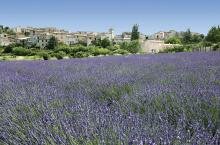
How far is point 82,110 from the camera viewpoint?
2.49 metres

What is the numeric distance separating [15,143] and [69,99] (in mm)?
1048

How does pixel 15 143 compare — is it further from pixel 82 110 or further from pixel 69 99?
pixel 69 99

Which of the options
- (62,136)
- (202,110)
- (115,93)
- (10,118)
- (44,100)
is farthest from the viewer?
(115,93)

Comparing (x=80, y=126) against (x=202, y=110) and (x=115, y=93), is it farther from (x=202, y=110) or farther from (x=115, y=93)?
(x=115, y=93)

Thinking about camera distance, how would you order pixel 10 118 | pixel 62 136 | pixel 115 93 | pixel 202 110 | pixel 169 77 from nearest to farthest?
pixel 62 136
pixel 202 110
pixel 10 118
pixel 115 93
pixel 169 77

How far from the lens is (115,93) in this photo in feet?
11.7

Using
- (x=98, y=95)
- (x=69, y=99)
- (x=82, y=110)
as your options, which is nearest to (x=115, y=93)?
(x=98, y=95)

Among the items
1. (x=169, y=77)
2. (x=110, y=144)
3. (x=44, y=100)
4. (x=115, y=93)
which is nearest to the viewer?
(x=110, y=144)

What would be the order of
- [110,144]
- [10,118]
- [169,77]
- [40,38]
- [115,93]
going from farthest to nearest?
[40,38] < [169,77] < [115,93] < [10,118] < [110,144]

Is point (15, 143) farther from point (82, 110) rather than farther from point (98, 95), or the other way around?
point (98, 95)

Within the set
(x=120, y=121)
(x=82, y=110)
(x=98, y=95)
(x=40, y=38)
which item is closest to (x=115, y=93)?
(x=98, y=95)

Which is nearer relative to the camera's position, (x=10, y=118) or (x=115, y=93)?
(x=10, y=118)

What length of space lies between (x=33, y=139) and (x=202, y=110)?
1.05 meters

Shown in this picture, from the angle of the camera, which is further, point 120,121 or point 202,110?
point 202,110
